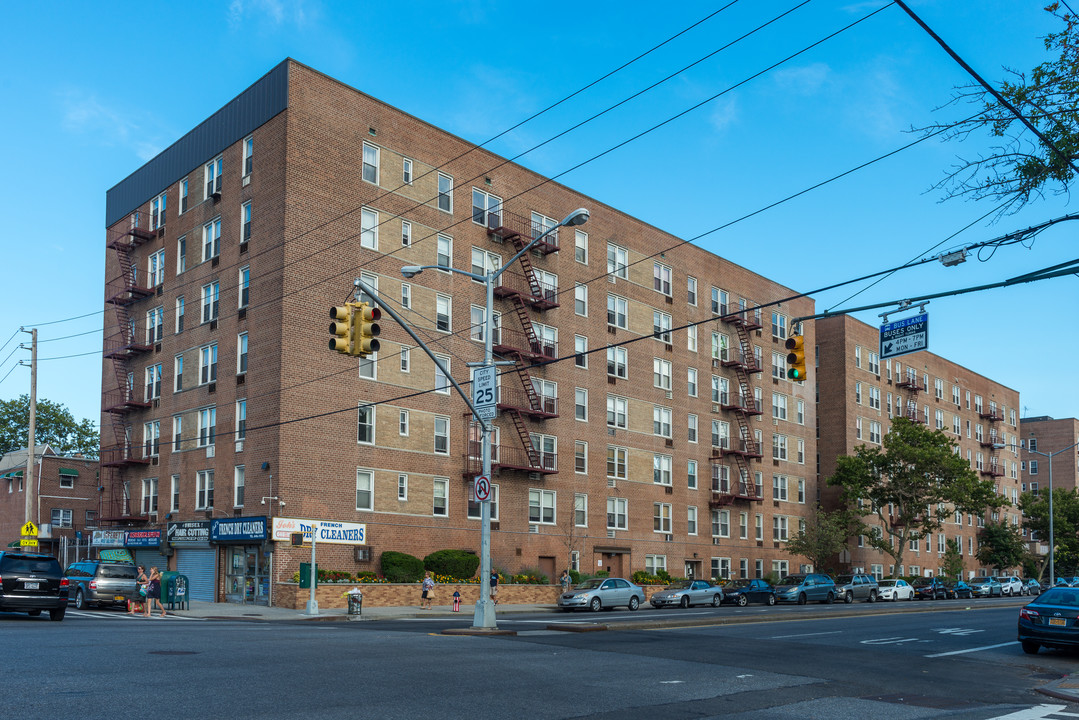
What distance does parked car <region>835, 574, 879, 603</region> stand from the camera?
55.0 metres

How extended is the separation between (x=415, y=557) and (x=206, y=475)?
34.9 feet

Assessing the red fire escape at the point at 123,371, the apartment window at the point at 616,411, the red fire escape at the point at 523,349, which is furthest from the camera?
the apartment window at the point at 616,411

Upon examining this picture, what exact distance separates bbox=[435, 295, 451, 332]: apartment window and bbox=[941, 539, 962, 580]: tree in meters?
55.1

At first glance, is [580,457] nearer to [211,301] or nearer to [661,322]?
[661,322]

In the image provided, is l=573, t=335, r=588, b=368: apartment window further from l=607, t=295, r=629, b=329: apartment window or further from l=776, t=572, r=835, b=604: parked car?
l=776, t=572, r=835, b=604: parked car

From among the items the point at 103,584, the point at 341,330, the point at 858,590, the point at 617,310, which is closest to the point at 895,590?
the point at 858,590

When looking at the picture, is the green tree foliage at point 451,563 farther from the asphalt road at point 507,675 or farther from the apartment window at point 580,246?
the asphalt road at point 507,675

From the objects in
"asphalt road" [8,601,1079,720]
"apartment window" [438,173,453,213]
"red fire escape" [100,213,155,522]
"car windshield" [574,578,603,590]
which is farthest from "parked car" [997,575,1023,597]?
"red fire escape" [100,213,155,522]

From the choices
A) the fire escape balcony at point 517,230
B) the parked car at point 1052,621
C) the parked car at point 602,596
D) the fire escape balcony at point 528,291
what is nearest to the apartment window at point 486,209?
the fire escape balcony at point 517,230

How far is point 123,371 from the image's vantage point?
52.7 m

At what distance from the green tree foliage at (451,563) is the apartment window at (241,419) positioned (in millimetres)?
9905

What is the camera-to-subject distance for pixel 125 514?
4981 cm

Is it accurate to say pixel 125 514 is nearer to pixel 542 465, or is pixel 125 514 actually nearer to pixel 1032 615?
pixel 542 465

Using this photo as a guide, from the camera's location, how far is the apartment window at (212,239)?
152ft
